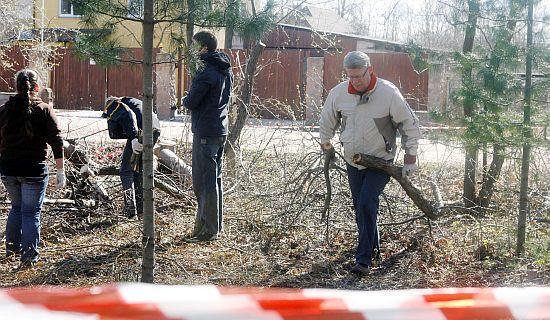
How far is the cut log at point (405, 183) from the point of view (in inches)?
237

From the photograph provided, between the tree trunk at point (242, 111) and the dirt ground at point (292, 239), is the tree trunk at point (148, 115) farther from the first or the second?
the tree trunk at point (242, 111)

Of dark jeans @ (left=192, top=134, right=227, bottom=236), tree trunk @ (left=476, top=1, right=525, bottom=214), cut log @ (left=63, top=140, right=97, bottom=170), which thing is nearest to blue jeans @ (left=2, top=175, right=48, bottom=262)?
dark jeans @ (left=192, top=134, right=227, bottom=236)

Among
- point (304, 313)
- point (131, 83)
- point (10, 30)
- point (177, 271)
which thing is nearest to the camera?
point (304, 313)

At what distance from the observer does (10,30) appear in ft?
76.0

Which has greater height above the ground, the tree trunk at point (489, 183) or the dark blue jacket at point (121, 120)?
the dark blue jacket at point (121, 120)

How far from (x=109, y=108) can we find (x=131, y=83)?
21.1 metres

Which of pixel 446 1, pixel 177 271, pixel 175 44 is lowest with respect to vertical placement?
pixel 177 271

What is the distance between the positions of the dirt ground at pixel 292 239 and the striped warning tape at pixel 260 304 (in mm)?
3742

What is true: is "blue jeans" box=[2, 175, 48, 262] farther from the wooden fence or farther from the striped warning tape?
the wooden fence

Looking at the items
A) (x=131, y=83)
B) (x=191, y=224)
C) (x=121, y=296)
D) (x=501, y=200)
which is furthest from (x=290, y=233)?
(x=131, y=83)

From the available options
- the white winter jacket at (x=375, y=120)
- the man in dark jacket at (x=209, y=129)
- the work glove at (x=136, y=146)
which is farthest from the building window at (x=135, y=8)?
the work glove at (x=136, y=146)

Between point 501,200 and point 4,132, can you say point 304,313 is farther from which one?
point 501,200

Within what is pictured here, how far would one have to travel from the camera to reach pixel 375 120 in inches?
238

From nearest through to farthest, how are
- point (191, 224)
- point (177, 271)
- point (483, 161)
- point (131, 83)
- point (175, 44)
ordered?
point (175, 44) → point (177, 271) → point (191, 224) → point (483, 161) → point (131, 83)
